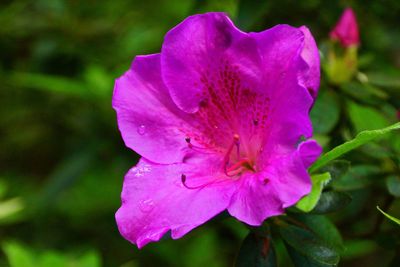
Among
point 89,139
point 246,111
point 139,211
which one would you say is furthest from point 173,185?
point 89,139

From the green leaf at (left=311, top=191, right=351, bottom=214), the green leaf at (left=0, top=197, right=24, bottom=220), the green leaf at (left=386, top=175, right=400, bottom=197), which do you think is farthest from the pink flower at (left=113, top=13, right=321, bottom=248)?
the green leaf at (left=0, top=197, right=24, bottom=220)

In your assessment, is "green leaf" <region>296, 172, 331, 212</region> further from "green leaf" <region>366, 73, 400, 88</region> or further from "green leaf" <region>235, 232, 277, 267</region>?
"green leaf" <region>366, 73, 400, 88</region>

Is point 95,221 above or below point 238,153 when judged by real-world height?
below

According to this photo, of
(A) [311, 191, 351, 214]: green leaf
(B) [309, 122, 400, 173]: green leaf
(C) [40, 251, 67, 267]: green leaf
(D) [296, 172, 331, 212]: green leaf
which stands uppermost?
(B) [309, 122, 400, 173]: green leaf

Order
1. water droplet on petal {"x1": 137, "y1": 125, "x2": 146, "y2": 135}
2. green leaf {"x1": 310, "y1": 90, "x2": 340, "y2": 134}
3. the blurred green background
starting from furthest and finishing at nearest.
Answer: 1. the blurred green background
2. green leaf {"x1": 310, "y1": 90, "x2": 340, "y2": 134}
3. water droplet on petal {"x1": 137, "y1": 125, "x2": 146, "y2": 135}

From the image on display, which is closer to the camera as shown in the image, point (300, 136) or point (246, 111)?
point (300, 136)

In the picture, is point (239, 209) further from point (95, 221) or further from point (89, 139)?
point (95, 221)
